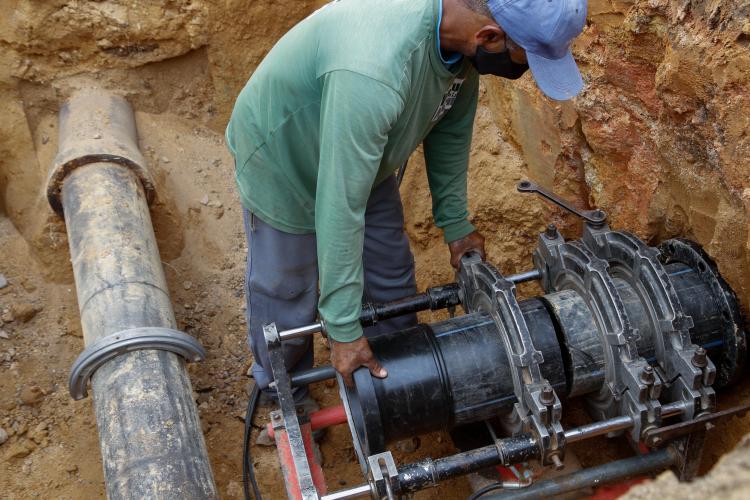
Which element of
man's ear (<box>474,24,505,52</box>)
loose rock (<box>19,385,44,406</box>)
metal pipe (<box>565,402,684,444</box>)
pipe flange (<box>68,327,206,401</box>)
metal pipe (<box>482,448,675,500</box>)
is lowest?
metal pipe (<box>482,448,675,500</box>)

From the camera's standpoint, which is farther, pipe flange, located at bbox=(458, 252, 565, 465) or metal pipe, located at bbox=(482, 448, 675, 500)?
metal pipe, located at bbox=(482, 448, 675, 500)

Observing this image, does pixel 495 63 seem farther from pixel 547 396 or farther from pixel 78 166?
pixel 78 166

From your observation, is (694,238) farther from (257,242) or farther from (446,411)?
(257,242)

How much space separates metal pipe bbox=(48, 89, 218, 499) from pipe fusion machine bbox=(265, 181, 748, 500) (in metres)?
0.42

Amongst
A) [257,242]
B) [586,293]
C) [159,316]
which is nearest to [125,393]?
[159,316]

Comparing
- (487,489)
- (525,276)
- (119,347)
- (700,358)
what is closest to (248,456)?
(119,347)

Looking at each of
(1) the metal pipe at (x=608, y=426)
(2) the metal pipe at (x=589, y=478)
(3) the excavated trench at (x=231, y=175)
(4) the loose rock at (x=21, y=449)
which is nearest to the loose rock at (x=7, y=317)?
(3) the excavated trench at (x=231, y=175)

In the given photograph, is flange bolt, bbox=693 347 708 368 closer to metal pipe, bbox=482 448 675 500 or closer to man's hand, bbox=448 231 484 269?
metal pipe, bbox=482 448 675 500

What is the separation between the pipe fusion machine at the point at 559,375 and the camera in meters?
2.40

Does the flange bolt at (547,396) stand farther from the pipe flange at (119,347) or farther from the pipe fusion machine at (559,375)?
the pipe flange at (119,347)

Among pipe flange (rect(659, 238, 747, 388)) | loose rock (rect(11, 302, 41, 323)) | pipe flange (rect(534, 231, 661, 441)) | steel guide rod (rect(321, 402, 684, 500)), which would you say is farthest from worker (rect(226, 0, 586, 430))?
loose rock (rect(11, 302, 41, 323))

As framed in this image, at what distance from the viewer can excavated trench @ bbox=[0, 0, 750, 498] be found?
8.33ft

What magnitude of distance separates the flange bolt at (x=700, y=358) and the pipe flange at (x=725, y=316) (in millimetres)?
253

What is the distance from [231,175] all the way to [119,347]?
222cm
